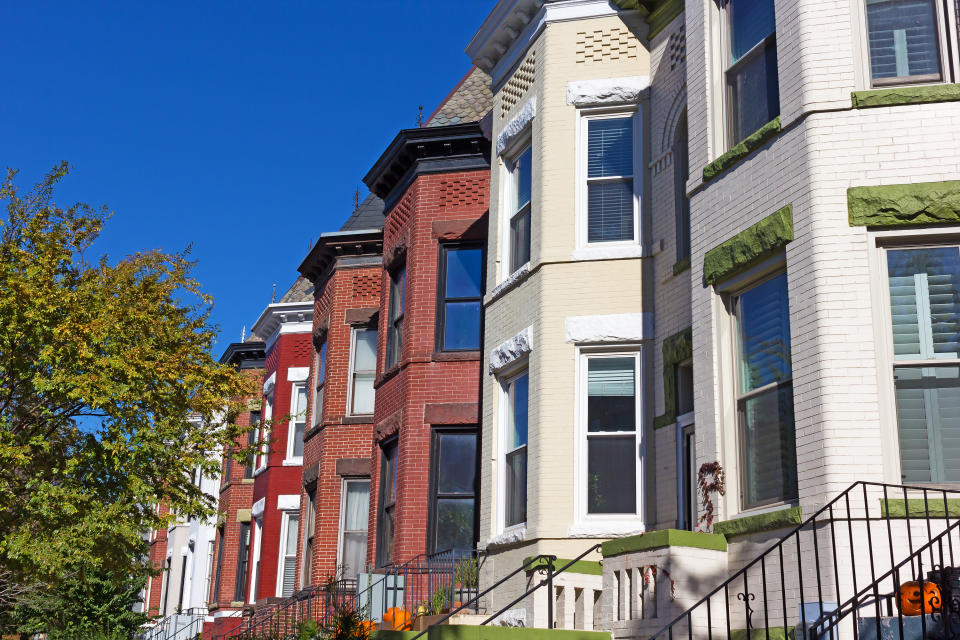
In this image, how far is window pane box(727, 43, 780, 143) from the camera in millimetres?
10703

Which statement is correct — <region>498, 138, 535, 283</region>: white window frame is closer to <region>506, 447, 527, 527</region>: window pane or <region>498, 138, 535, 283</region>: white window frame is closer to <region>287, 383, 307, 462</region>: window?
<region>506, 447, 527, 527</region>: window pane

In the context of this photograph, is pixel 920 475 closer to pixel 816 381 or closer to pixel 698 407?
pixel 816 381

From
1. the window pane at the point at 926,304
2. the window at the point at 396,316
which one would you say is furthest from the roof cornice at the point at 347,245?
the window pane at the point at 926,304

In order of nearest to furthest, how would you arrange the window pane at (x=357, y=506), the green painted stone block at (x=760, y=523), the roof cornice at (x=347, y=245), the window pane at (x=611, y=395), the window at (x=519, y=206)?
1. the green painted stone block at (x=760, y=523)
2. the window pane at (x=611, y=395)
3. the window at (x=519, y=206)
4. the window pane at (x=357, y=506)
5. the roof cornice at (x=347, y=245)

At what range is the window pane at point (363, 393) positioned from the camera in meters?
22.9

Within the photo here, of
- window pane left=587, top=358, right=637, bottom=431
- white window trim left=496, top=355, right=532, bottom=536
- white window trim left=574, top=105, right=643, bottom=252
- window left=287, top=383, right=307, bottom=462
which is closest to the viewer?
window pane left=587, top=358, right=637, bottom=431

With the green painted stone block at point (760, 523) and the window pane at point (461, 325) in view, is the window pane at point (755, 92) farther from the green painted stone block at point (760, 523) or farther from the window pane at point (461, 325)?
the window pane at point (461, 325)

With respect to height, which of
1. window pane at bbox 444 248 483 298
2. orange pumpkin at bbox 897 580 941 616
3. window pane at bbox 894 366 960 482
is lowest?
orange pumpkin at bbox 897 580 941 616

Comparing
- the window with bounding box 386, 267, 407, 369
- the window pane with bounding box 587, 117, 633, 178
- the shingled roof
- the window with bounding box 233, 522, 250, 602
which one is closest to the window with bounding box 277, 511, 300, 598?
the window with bounding box 233, 522, 250, 602

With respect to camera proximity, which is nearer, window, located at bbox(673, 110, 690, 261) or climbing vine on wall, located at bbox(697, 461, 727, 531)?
climbing vine on wall, located at bbox(697, 461, 727, 531)

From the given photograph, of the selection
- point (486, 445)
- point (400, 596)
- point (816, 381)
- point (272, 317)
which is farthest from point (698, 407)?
point (272, 317)

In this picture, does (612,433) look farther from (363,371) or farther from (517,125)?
(363,371)

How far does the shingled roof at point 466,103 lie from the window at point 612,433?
747cm

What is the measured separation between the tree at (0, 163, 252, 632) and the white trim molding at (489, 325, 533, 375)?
573cm
